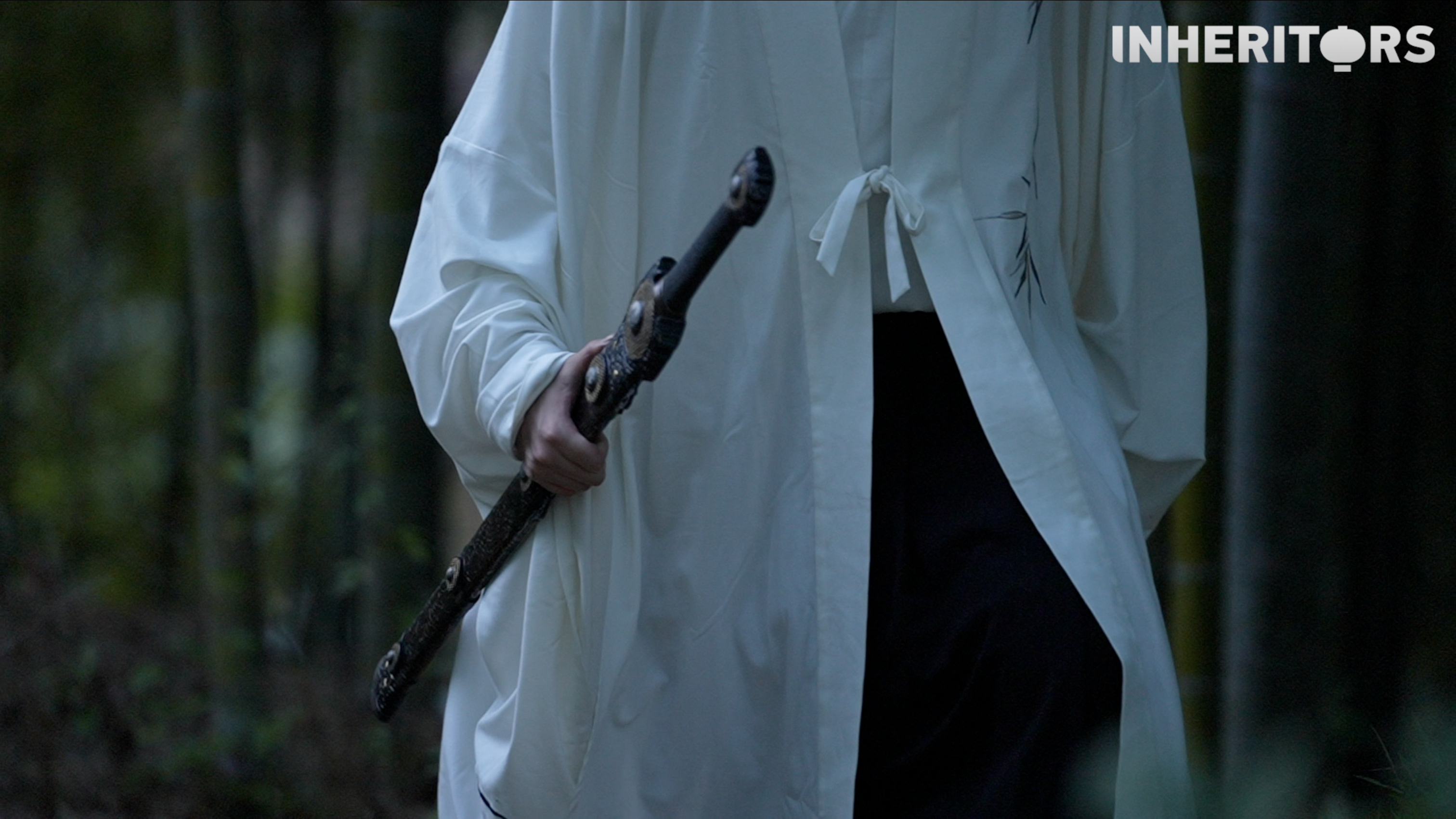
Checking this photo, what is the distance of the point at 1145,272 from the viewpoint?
1.72 m

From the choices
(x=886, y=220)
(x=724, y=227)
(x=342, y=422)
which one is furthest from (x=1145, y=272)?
(x=342, y=422)

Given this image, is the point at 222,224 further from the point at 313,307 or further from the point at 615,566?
the point at 615,566

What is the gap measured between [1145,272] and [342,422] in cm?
295

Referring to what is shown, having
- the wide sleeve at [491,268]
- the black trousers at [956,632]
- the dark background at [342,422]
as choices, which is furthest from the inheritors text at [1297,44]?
the wide sleeve at [491,268]

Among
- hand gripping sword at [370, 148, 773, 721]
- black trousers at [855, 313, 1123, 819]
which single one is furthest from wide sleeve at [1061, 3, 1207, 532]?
hand gripping sword at [370, 148, 773, 721]

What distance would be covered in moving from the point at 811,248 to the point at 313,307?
12.1 ft

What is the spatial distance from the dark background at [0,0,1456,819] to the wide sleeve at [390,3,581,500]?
31.1 inches

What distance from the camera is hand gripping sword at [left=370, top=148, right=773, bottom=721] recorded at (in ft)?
3.71

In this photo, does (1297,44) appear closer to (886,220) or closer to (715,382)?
(886,220)

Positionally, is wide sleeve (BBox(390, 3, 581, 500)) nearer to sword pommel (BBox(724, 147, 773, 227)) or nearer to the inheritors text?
sword pommel (BBox(724, 147, 773, 227))

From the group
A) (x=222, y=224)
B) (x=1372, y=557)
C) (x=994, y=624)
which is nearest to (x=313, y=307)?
(x=222, y=224)

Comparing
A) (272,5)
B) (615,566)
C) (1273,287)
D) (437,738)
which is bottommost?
(437,738)

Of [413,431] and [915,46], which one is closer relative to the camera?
[915,46]

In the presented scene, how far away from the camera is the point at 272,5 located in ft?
16.4
